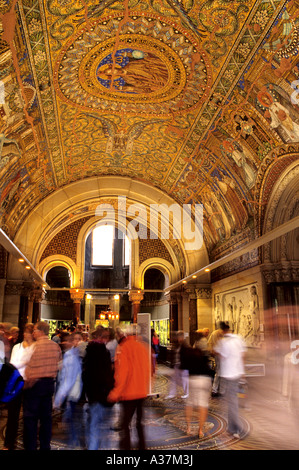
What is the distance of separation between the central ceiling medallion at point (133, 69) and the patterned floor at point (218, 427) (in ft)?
23.0

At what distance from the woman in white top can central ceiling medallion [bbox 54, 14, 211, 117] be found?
18.3 feet

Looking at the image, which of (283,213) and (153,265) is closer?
(283,213)

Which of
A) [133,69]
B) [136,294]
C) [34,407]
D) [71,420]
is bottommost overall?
[71,420]

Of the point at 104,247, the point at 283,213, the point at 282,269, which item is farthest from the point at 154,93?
the point at 104,247

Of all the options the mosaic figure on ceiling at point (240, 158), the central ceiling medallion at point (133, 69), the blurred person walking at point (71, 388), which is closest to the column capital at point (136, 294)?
the mosaic figure on ceiling at point (240, 158)

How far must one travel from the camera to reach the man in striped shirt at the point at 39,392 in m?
4.07

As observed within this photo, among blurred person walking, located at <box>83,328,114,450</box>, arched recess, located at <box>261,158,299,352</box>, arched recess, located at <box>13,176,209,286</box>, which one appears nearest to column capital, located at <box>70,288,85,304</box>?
arched recess, located at <box>13,176,209,286</box>

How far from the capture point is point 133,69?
845 cm

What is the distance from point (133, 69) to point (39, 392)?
700cm

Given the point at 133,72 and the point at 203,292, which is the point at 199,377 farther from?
the point at 203,292

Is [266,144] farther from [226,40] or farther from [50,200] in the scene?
[50,200]
